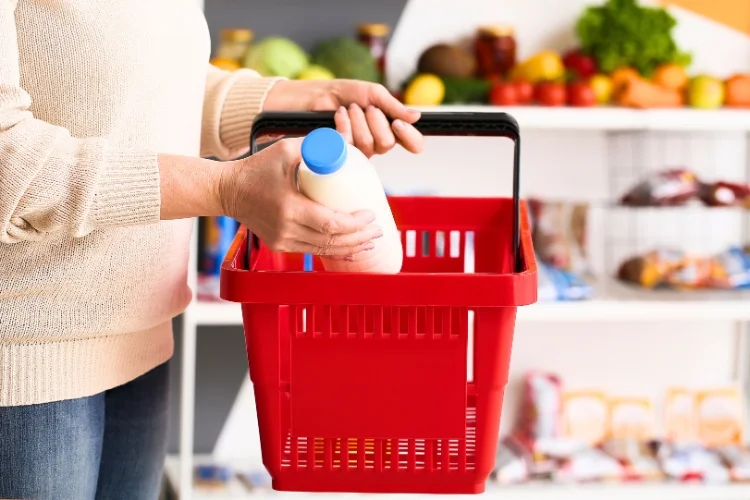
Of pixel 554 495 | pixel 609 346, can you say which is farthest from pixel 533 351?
pixel 554 495

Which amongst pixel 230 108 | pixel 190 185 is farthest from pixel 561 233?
pixel 190 185

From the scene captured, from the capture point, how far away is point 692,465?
8.11ft

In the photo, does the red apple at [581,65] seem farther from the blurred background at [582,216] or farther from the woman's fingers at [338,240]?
the woman's fingers at [338,240]

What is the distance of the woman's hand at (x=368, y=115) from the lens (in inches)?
42.1

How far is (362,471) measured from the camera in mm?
926

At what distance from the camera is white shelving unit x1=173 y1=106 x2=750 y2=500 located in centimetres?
221

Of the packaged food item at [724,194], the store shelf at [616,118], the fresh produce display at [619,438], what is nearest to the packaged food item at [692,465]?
the fresh produce display at [619,438]

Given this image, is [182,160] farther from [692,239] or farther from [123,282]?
[692,239]

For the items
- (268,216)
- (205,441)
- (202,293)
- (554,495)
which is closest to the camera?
(268,216)

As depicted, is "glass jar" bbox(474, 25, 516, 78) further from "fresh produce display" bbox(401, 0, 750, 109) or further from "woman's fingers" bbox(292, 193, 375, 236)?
"woman's fingers" bbox(292, 193, 375, 236)

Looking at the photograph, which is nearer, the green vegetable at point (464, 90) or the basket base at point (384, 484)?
the basket base at point (384, 484)

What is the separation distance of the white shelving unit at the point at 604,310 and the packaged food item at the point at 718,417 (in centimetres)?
19

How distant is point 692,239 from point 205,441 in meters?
1.51

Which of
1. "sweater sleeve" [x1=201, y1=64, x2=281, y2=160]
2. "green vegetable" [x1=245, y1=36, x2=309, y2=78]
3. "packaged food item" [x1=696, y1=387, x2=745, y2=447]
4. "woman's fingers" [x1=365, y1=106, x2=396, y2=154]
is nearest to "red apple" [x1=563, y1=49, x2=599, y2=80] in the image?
"green vegetable" [x1=245, y1=36, x2=309, y2=78]
